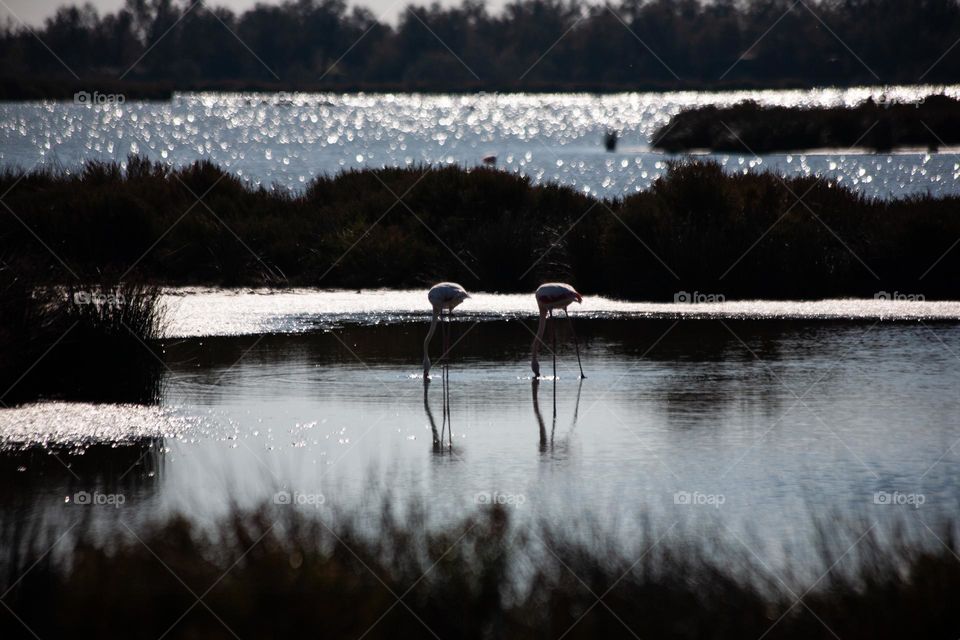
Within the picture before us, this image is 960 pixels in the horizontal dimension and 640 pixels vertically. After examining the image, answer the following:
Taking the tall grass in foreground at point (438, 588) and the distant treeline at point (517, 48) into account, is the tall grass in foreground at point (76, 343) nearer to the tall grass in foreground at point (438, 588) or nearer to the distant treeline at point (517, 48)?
the tall grass in foreground at point (438, 588)

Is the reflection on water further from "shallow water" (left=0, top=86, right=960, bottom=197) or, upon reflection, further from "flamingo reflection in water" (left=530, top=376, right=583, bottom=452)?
"shallow water" (left=0, top=86, right=960, bottom=197)

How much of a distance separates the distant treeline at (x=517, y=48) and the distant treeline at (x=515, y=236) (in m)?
77.3

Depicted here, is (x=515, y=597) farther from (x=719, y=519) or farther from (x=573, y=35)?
(x=573, y=35)

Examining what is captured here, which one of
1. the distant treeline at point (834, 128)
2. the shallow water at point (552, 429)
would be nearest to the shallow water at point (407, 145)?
the distant treeline at point (834, 128)

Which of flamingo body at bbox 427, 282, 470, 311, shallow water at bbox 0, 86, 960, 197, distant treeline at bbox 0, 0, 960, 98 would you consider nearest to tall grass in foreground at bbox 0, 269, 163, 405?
flamingo body at bbox 427, 282, 470, 311

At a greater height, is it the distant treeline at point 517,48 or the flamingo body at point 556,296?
the distant treeline at point 517,48

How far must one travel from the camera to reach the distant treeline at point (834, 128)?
2141 inches

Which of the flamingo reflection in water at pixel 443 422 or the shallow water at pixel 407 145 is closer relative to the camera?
the flamingo reflection in water at pixel 443 422

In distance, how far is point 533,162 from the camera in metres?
55.4

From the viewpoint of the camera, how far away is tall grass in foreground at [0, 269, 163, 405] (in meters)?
10.8

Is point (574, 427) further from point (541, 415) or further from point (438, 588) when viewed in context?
point (438, 588)

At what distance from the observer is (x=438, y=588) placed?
5.43 m

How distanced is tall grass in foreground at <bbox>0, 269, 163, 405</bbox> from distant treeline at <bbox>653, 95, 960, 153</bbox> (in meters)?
42.2

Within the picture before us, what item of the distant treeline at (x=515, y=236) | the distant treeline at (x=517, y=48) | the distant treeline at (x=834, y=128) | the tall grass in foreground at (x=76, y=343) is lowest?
the tall grass in foreground at (x=76, y=343)
